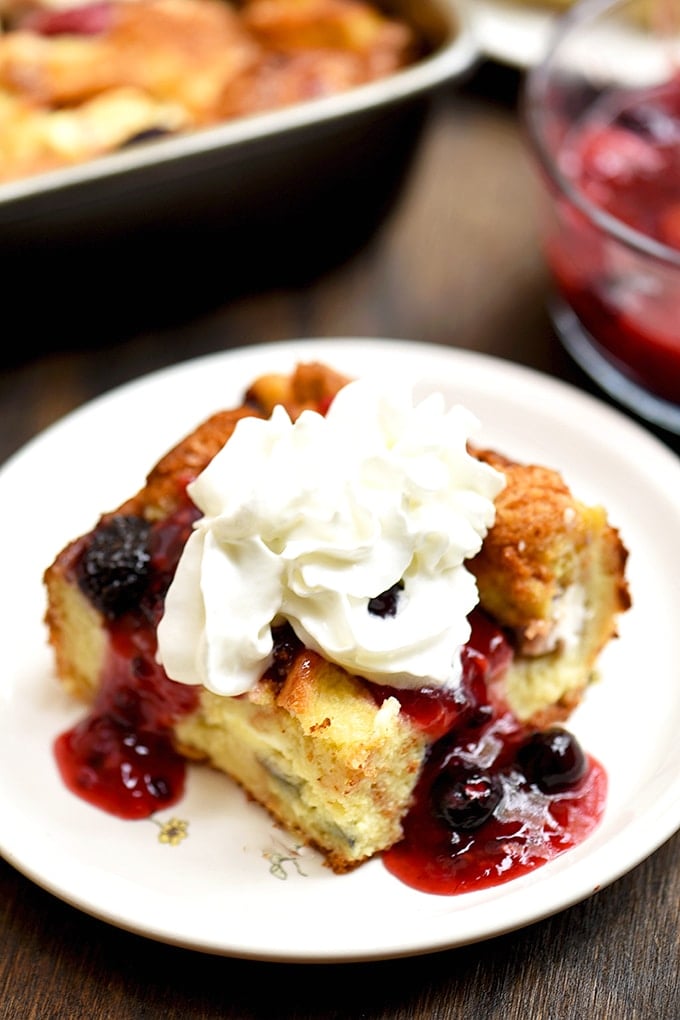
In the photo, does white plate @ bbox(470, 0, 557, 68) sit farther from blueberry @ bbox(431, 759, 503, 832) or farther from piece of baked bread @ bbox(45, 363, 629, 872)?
blueberry @ bbox(431, 759, 503, 832)

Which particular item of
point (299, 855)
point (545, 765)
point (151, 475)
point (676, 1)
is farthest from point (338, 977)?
point (676, 1)

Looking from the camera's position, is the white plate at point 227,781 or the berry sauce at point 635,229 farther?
the berry sauce at point 635,229

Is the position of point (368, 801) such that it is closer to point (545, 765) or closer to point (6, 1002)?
point (545, 765)

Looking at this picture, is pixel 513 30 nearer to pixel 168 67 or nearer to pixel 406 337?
pixel 168 67

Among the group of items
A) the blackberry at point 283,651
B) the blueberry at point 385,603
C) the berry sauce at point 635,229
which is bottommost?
the blackberry at point 283,651

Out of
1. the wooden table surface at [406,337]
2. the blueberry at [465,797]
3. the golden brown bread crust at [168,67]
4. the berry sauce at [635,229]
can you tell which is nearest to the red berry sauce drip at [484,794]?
the blueberry at [465,797]

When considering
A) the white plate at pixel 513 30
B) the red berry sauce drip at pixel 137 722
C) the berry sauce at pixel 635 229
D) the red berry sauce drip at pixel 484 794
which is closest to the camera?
the red berry sauce drip at pixel 484 794

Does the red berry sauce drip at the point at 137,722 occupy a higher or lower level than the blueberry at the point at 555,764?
lower

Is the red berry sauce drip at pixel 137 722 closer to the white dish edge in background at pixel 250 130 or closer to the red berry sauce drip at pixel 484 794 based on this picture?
the red berry sauce drip at pixel 484 794
